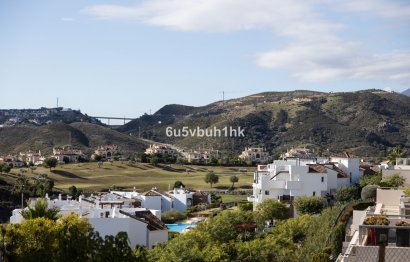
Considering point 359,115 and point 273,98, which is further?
point 273,98

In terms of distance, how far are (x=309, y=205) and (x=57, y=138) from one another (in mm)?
98806

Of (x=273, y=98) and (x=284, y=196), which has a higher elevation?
(x=273, y=98)

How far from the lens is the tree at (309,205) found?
38.2 m

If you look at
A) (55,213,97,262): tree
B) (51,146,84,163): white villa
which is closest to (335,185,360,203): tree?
(55,213,97,262): tree

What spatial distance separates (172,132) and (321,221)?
13666 centimetres

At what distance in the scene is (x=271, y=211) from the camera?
38844mm

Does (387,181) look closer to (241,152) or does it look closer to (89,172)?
(89,172)

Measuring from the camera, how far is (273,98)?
187625 mm

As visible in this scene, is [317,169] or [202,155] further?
[202,155]

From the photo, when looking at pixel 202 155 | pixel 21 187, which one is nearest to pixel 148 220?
pixel 21 187

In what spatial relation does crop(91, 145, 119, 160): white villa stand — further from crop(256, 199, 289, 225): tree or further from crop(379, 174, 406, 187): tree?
crop(379, 174, 406, 187): tree

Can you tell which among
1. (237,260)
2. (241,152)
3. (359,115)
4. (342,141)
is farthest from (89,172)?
(359,115)

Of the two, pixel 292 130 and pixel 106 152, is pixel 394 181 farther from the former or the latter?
pixel 292 130

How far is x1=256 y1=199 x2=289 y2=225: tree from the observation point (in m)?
38.5
